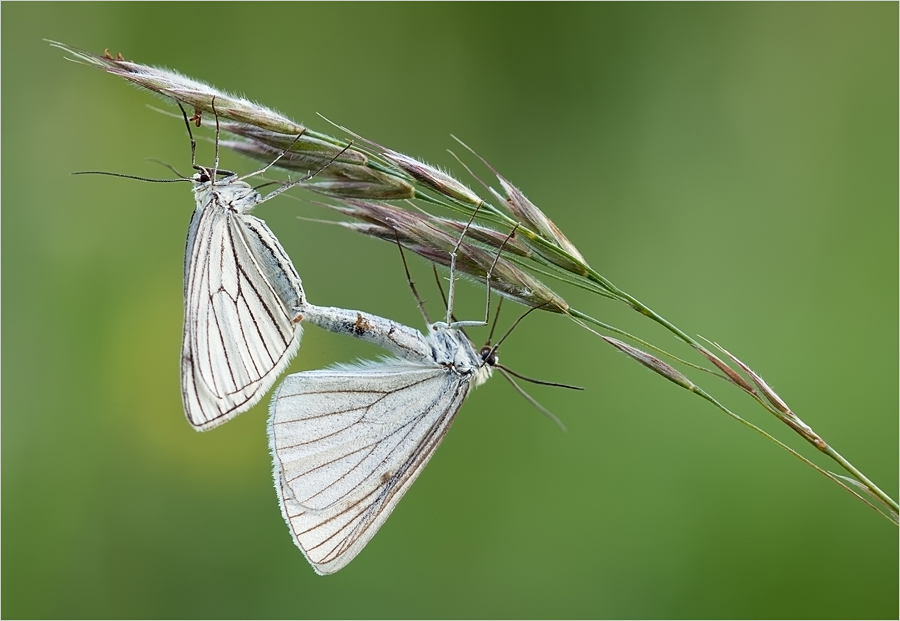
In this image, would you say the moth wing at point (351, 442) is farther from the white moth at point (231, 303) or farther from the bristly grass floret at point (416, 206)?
the bristly grass floret at point (416, 206)

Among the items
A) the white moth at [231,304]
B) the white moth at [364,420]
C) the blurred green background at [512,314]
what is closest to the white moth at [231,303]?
the white moth at [231,304]

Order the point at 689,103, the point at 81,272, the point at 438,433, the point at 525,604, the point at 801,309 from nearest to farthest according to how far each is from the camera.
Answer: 1. the point at 438,433
2. the point at 525,604
3. the point at 801,309
4. the point at 81,272
5. the point at 689,103

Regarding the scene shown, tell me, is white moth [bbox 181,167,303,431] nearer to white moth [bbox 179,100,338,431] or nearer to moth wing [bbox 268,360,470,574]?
white moth [bbox 179,100,338,431]

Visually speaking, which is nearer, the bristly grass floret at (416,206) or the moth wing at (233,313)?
the bristly grass floret at (416,206)

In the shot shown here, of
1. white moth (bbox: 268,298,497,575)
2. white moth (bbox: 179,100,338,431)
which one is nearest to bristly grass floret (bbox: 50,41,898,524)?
white moth (bbox: 179,100,338,431)

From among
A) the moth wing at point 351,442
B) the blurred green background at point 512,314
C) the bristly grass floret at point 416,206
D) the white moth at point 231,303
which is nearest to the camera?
the bristly grass floret at point 416,206

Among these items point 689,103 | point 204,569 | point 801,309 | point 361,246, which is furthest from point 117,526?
point 689,103

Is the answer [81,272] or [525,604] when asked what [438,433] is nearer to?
[525,604]
